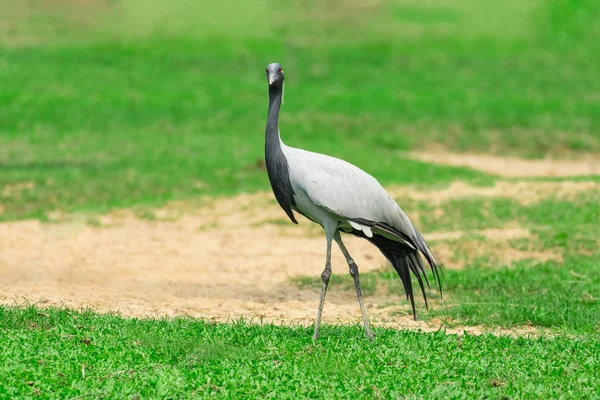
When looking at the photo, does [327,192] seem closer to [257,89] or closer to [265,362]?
[265,362]

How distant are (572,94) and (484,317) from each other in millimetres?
15560

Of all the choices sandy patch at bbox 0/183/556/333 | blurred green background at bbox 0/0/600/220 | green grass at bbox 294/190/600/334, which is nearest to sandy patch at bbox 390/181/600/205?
green grass at bbox 294/190/600/334

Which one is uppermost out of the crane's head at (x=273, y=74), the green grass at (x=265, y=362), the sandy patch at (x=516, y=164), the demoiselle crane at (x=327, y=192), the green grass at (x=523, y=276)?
the crane's head at (x=273, y=74)

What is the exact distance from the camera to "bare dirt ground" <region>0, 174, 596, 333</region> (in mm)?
7785

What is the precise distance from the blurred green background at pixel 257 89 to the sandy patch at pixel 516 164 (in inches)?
20.2

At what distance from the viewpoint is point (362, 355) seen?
5801 mm

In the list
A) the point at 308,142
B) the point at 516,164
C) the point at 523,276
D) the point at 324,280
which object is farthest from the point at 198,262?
the point at 516,164

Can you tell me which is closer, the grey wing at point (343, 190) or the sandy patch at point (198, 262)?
the grey wing at point (343, 190)

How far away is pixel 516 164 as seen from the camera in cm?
1703

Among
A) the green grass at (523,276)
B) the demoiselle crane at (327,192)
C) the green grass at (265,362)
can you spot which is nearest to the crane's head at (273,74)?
Answer: the demoiselle crane at (327,192)

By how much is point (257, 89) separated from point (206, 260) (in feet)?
37.0

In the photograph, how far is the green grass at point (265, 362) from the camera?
17.2 feet

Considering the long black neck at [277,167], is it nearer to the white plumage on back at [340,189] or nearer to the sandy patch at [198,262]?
the white plumage on back at [340,189]

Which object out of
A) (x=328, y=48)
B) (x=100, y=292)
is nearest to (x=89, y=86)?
(x=328, y=48)
